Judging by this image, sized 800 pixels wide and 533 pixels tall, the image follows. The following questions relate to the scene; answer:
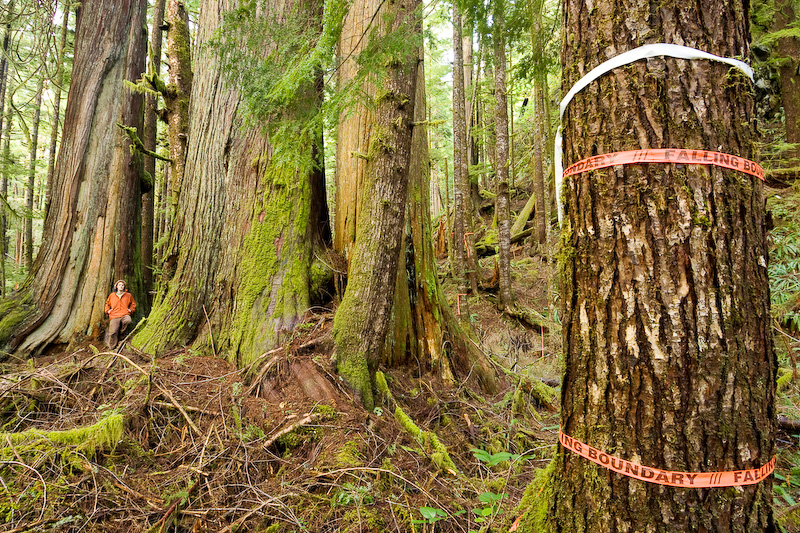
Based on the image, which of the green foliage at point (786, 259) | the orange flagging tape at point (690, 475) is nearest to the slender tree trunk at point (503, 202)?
the green foliage at point (786, 259)

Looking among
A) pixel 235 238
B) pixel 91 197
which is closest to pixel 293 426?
pixel 235 238

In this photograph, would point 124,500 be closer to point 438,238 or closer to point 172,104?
point 172,104

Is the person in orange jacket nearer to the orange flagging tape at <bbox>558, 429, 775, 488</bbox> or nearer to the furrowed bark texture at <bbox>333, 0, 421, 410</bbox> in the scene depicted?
the furrowed bark texture at <bbox>333, 0, 421, 410</bbox>

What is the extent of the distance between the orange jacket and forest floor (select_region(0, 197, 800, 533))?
1733mm

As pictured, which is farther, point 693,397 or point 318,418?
point 318,418

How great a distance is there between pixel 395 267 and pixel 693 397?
8.24 ft

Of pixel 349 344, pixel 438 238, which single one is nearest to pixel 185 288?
pixel 349 344

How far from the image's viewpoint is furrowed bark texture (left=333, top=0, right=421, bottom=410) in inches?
136

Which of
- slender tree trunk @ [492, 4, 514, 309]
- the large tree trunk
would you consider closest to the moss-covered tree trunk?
the large tree trunk

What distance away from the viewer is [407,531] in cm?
231

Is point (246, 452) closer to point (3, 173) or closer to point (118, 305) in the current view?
point (118, 305)

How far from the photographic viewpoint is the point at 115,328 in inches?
220

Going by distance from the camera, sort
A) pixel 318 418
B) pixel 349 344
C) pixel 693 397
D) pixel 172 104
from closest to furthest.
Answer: pixel 693 397 < pixel 318 418 < pixel 349 344 < pixel 172 104

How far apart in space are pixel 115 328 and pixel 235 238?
2486 mm
